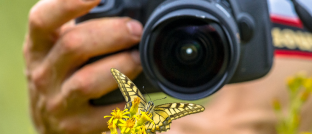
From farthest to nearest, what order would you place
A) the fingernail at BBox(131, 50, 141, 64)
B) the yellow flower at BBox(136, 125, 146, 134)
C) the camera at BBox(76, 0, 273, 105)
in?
the fingernail at BBox(131, 50, 141, 64) → the camera at BBox(76, 0, 273, 105) → the yellow flower at BBox(136, 125, 146, 134)

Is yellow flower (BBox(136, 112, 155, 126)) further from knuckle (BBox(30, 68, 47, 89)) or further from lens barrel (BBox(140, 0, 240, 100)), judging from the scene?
knuckle (BBox(30, 68, 47, 89))

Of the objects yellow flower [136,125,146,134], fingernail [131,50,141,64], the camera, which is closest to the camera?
yellow flower [136,125,146,134]

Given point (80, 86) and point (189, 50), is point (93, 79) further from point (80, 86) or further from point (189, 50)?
point (189, 50)

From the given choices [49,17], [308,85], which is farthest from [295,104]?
[49,17]

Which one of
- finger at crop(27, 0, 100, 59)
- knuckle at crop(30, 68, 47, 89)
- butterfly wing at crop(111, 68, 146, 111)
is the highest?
finger at crop(27, 0, 100, 59)

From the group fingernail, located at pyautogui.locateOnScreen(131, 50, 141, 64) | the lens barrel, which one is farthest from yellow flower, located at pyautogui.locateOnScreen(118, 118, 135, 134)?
fingernail, located at pyautogui.locateOnScreen(131, 50, 141, 64)

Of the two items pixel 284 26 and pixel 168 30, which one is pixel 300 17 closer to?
pixel 284 26

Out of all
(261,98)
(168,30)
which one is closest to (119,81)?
(168,30)
